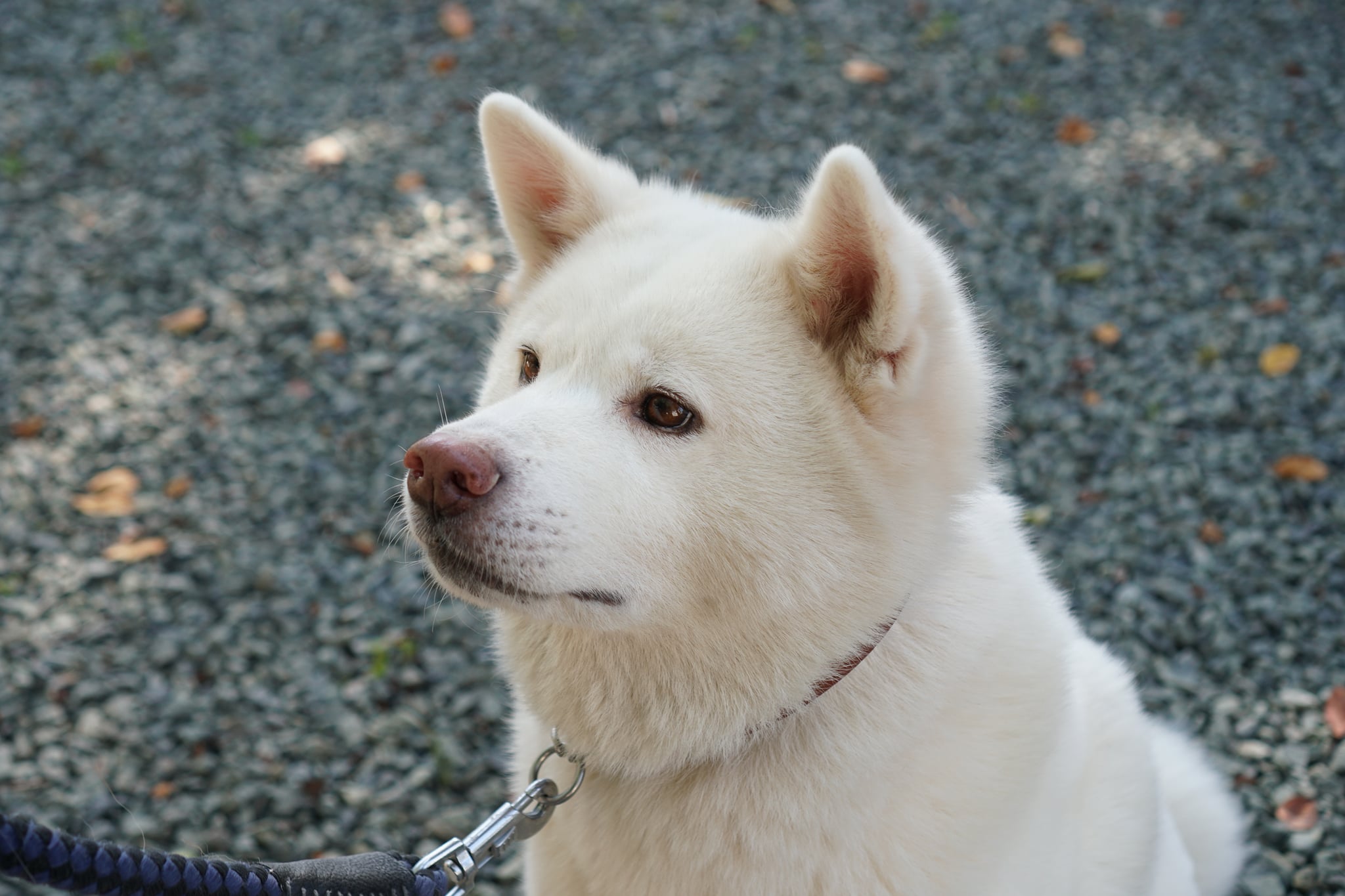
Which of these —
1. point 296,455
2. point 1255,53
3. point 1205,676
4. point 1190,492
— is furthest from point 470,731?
point 1255,53

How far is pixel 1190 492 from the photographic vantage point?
13.3ft

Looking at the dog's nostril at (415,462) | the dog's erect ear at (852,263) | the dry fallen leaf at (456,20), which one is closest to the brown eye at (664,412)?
the dog's erect ear at (852,263)

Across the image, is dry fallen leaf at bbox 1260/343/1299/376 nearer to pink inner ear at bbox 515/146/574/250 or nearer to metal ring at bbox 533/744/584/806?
pink inner ear at bbox 515/146/574/250

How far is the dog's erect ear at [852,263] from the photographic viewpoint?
5.42ft

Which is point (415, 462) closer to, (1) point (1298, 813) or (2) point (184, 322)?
(1) point (1298, 813)

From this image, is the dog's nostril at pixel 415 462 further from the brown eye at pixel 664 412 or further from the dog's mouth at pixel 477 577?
the brown eye at pixel 664 412

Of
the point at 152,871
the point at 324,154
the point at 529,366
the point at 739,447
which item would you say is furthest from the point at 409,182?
the point at 152,871

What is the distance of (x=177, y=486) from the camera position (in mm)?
4246

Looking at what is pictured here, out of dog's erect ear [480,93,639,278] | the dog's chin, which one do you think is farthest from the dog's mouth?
dog's erect ear [480,93,639,278]

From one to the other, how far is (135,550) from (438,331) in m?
1.73

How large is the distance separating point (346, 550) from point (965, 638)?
2803 mm

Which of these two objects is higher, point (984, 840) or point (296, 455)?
point (984, 840)

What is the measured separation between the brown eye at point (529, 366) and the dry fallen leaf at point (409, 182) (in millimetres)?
4026

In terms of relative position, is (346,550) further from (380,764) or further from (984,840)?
(984,840)
